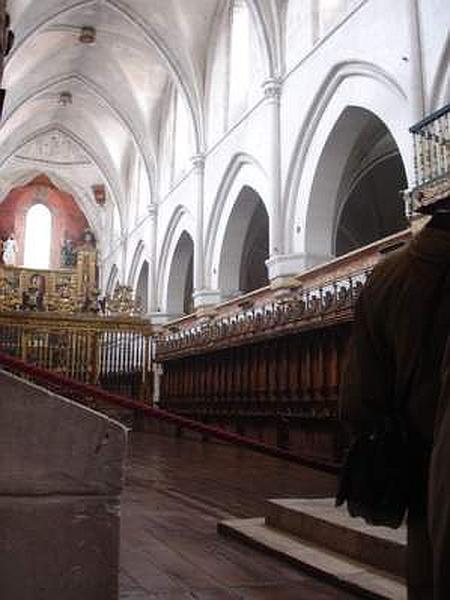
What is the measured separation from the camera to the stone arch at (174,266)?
832 inches

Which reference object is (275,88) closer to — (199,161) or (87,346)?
(199,161)

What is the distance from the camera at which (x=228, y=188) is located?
1678 cm

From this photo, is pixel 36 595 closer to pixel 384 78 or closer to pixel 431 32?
pixel 431 32

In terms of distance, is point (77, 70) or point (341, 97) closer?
point (341, 97)

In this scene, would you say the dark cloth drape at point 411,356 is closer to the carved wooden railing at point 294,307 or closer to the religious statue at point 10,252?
the carved wooden railing at point 294,307

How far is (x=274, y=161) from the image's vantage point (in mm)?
13664

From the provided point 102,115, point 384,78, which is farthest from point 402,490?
point 102,115

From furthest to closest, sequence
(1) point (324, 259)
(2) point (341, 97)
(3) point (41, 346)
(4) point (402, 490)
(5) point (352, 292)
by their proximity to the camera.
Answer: (3) point (41, 346) < (1) point (324, 259) < (2) point (341, 97) < (5) point (352, 292) < (4) point (402, 490)

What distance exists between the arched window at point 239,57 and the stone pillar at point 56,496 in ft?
47.7

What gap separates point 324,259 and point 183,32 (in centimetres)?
877

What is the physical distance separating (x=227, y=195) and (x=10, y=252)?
653 inches

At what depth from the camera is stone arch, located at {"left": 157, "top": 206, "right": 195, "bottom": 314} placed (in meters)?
21.1

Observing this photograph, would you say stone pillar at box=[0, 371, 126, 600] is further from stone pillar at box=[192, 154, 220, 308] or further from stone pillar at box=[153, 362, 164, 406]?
stone pillar at box=[192, 154, 220, 308]

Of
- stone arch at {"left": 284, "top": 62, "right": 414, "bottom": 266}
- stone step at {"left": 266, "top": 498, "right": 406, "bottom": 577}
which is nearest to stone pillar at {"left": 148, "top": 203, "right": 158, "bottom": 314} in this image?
stone arch at {"left": 284, "top": 62, "right": 414, "bottom": 266}
